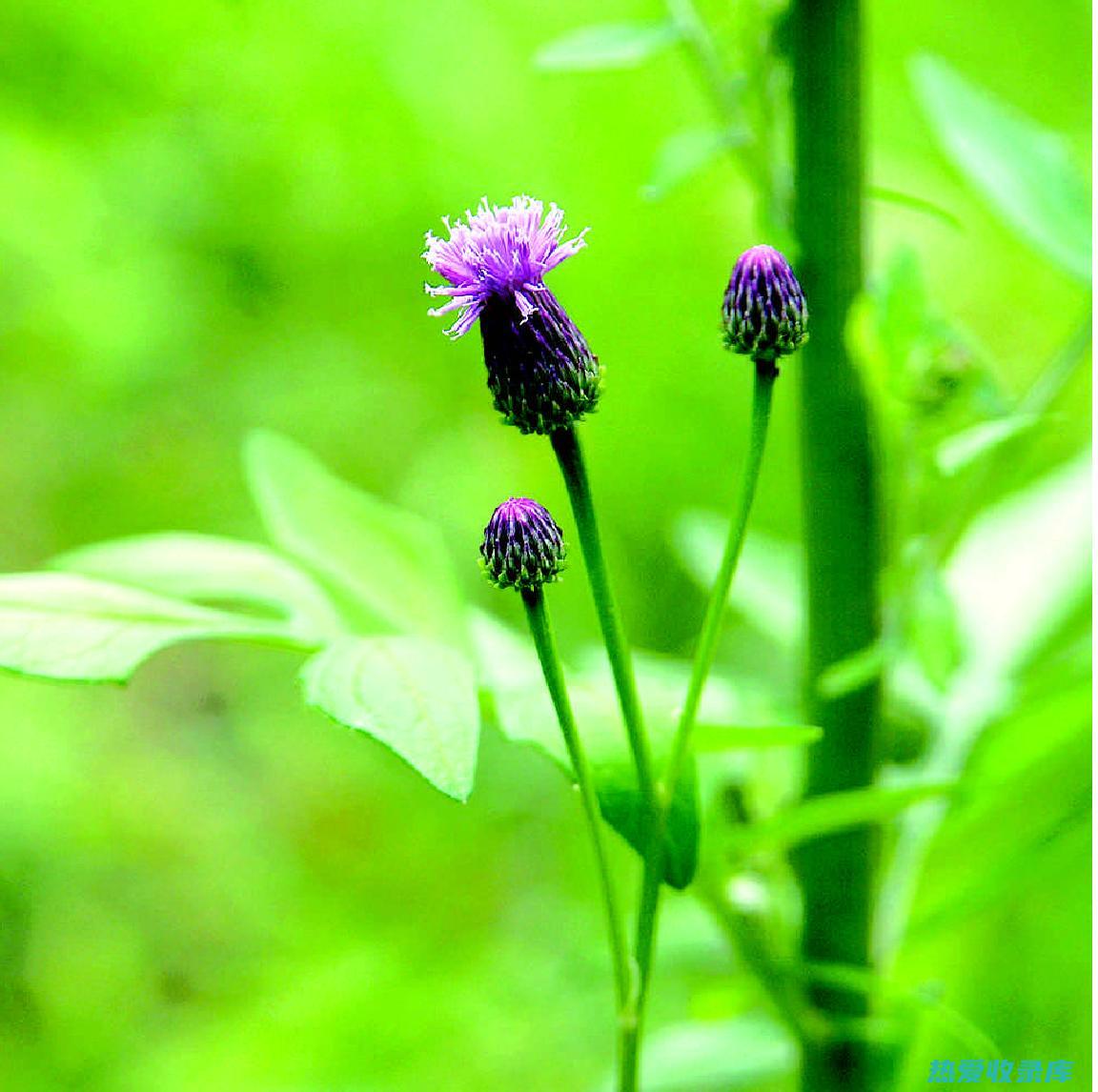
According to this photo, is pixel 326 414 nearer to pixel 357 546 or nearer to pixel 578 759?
pixel 357 546

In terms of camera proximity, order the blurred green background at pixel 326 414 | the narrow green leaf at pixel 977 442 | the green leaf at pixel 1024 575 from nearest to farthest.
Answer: the narrow green leaf at pixel 977 442, the green leaf at pixel 1024 575, the blurred green background at pixel 326 414

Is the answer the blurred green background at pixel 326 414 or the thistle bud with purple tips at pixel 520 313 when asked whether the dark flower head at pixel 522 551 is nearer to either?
the thistle bud with purple tips at pixel 520 313

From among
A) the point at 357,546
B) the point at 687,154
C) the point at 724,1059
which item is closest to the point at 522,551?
the point at 357,546

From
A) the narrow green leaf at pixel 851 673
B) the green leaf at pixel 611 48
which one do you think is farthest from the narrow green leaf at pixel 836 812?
the green leaf at pixel 611 48

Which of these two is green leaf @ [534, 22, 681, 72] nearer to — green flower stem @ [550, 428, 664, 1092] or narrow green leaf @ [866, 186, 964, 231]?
narrow green leaf @ [866, 186, 964, 231]

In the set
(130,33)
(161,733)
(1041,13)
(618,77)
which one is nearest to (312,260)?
(130,33)

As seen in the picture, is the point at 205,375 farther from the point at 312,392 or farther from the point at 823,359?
the point at 823,359

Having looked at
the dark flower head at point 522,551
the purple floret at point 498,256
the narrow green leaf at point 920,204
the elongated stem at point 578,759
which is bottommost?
the elongated stem at point 578,759
